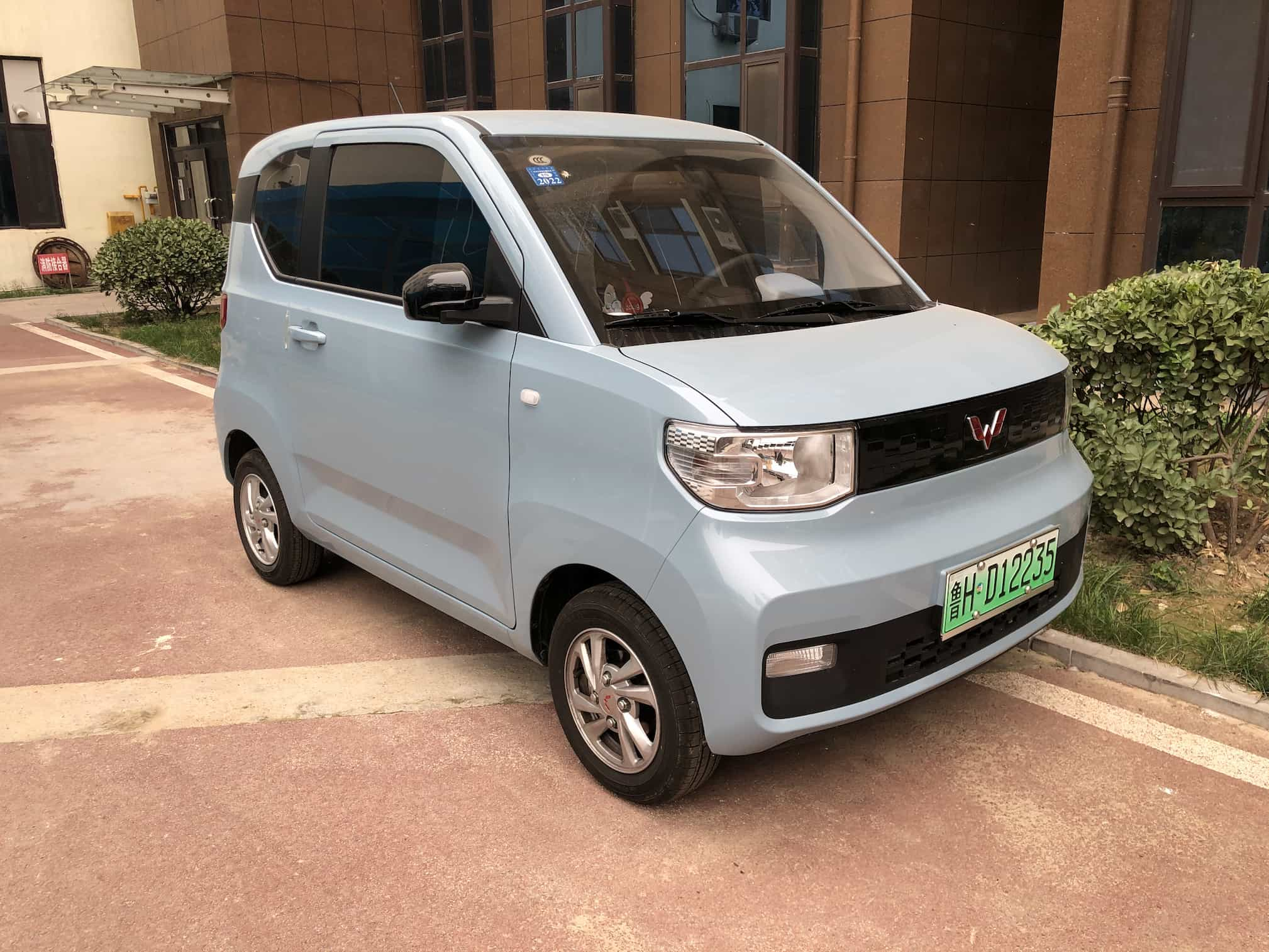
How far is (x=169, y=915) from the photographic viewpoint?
9.01ft

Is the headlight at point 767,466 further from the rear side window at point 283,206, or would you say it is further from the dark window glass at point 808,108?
the dark window glass at point 808,108

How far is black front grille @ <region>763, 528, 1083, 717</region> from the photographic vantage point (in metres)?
2.72

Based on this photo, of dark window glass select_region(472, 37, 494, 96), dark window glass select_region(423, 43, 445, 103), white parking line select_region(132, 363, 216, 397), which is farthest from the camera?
dark window glass select_region(423, 43, 445, 103)

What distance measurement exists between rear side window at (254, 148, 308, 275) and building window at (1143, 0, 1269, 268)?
739 centimetres

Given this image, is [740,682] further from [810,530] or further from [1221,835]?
[1221,835]

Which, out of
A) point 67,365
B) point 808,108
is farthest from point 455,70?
point 67,365

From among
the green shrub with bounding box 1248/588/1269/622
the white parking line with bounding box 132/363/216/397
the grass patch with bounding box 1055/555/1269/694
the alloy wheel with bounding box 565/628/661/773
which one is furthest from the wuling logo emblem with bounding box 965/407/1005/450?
the white parking line with bounding box 132/363/216/397

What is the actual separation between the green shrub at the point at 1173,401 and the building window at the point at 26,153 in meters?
23.4

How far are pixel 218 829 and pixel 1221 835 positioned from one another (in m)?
2.84

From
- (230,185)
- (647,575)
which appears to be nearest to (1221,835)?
(647,575)

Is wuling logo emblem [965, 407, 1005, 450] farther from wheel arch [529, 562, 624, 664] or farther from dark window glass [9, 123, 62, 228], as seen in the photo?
dark window glass [9, 123, 62, 228]

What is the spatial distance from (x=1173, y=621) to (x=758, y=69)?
10987mm

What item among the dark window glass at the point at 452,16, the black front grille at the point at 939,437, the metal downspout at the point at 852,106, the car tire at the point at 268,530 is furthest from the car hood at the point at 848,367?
the dark window glass at the point at 452,16

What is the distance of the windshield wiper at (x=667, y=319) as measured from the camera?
311 cm
